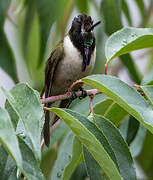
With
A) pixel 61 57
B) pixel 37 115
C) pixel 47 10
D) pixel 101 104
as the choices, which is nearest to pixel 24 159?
pixel 37 115

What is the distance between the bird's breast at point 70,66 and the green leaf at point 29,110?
2.96 ft

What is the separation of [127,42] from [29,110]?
20.2 inches

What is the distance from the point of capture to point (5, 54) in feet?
6.43

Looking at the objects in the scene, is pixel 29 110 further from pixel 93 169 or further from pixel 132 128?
pixel 132 128

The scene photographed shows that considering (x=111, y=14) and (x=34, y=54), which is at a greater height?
(x=111, y=14)

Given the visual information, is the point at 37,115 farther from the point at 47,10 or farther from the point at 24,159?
the point at 47,10

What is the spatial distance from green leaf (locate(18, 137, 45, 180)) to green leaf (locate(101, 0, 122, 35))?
1001mm

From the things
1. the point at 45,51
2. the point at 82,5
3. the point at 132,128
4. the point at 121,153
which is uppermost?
the point at 82,5

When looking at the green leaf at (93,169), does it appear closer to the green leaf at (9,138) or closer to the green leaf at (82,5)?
the green leaf at (9,138)

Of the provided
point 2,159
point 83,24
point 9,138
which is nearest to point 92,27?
point 83,24

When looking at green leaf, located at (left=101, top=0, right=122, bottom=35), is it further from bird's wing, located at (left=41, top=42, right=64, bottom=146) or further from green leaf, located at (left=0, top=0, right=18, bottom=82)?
green leaf, located at (left=0, top=0, right=18, bottom=82)

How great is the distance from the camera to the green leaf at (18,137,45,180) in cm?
98

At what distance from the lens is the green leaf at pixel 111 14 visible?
1970 millimetres

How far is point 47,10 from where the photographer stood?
191 cm
